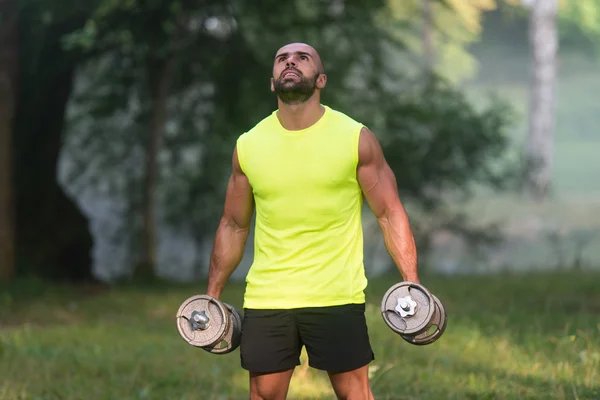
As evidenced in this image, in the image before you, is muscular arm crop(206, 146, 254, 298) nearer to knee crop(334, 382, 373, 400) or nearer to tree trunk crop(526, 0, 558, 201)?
knee crop(334, 382, 373, 400)

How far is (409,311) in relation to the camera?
4863 millimetres

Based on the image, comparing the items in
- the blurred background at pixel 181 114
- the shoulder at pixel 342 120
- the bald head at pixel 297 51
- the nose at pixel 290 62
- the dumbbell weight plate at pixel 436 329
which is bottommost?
the dumbbell weight plate at pixel 436 329

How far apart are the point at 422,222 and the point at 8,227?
36.1 feet

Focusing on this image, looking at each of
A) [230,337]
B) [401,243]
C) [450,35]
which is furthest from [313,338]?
[450,35]

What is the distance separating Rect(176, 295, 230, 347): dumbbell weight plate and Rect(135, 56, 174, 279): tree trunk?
14.1m

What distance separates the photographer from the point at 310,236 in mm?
5129

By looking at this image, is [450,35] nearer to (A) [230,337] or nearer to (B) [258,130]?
(B) [258,130]

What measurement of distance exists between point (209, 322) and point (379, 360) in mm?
3994

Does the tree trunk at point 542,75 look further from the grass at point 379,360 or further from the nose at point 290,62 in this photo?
the nose at point 290,62

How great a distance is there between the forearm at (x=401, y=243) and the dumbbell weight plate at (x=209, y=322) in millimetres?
Answer: 856

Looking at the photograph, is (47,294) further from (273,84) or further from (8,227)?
(273,84)

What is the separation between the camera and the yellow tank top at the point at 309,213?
16.7 ft

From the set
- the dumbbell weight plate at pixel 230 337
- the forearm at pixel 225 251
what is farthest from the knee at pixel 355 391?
the forearm at pixel 225 251

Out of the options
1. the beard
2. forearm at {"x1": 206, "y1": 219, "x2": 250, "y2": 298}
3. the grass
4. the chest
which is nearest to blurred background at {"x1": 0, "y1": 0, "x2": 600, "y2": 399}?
the grass
